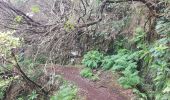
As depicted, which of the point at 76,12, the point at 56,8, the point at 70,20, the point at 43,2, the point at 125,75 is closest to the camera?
the point at 125,75

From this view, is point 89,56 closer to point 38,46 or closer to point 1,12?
point 38,46

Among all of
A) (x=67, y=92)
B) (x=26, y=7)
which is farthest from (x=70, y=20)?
(x=26, y=7)

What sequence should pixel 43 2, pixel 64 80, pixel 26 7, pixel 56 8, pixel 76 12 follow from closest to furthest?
1. pixel 64 80
2. pixel 76 12
3. pixel 56 8
4. pixel 43 2
5. pixel 26 7

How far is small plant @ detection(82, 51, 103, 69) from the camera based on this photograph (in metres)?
12.2

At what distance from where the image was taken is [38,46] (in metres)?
14.0

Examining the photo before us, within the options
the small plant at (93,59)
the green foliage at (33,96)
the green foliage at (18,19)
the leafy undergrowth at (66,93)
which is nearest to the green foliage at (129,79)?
the leafy undergrowth at (66,93)

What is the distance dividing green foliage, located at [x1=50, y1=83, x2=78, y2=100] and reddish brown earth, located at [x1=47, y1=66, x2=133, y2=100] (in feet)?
0.82

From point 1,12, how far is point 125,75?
7369 mm

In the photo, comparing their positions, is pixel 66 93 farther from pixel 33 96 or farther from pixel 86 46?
pixel 86 46

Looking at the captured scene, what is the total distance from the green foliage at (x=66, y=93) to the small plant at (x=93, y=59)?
1646 millimetres

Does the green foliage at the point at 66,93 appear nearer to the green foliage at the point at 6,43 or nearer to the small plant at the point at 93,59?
the small plant at the point at 93,59

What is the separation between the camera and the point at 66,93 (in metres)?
10.4

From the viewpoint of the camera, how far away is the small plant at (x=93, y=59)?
12180 mm

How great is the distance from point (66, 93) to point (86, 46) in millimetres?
4347
